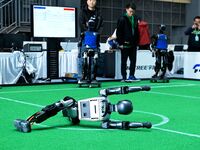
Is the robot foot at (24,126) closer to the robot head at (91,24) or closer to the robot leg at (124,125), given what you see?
the robot leg at (124,125)

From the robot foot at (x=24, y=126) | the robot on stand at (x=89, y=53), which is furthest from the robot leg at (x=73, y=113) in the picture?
the robot on stand at (x=89, y=53)

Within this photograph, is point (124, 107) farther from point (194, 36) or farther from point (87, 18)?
point (194, 36)

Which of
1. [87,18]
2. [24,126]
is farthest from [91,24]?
[24,126]

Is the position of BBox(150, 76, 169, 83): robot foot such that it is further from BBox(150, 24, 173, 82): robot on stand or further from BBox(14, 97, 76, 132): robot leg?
BBox(14, 97, 76, 132): robot leg

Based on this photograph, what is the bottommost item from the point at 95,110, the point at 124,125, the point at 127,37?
the point at 124,125

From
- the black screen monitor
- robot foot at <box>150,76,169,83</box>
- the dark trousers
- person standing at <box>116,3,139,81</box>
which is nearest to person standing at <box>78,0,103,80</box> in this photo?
the black screen monitor

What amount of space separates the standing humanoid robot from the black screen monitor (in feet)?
5.80

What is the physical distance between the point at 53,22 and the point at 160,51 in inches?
93.4

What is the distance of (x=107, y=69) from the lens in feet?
36.3

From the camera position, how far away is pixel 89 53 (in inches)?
328

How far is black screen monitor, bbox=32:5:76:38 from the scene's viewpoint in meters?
8.86

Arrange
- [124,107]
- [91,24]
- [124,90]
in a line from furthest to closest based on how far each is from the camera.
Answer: [91,24] < [124,90] < [124,107]

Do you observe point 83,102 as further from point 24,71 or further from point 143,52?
point 143,52

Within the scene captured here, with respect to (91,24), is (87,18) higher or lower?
higher
